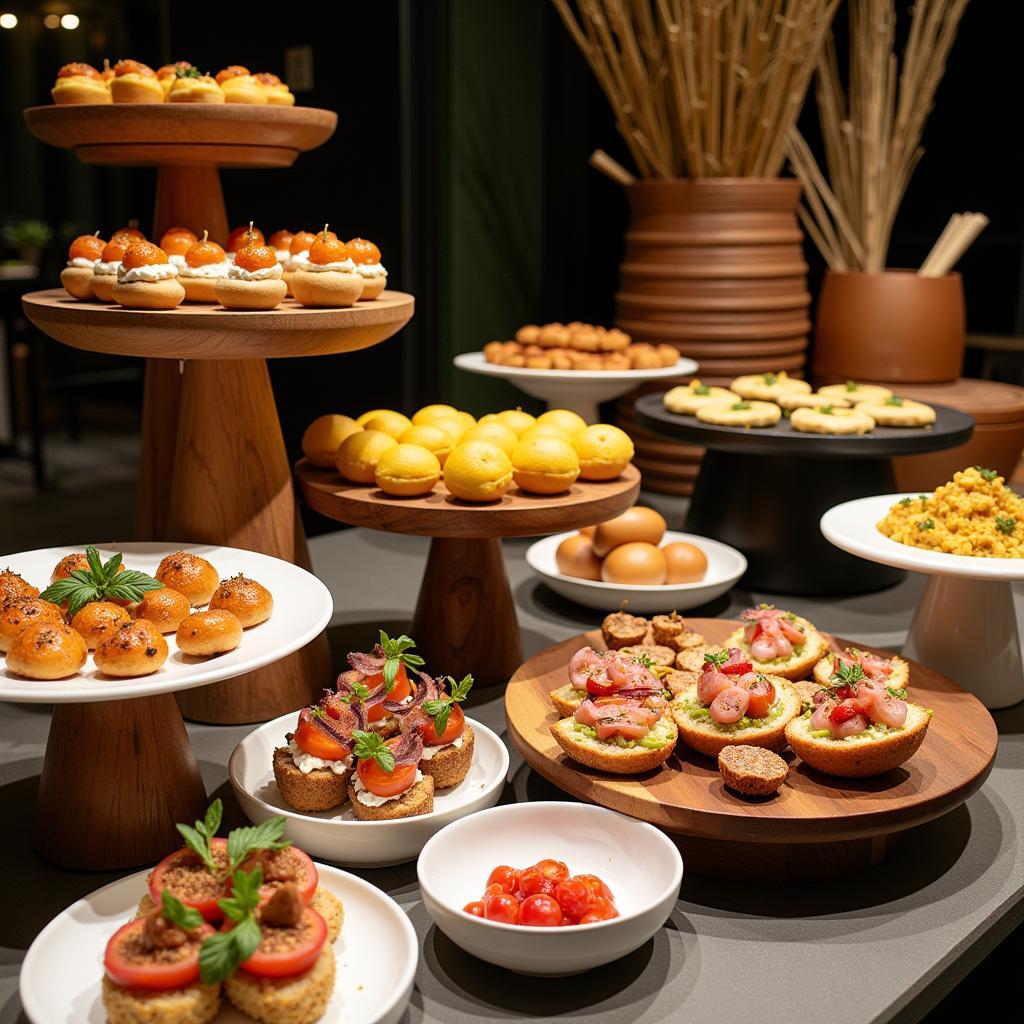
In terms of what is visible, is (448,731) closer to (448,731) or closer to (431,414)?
(448,731)

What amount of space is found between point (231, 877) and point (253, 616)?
11.8 inches

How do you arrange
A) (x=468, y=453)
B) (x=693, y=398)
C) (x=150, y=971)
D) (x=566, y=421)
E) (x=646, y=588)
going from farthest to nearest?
(x=693, y=398), (x=646, y=588), (x=566, y=421), (x=468, y=453), (x=150, y=971)

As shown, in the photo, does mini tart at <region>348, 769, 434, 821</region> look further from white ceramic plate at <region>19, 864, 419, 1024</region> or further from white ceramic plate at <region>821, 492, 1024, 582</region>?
white ceramic plate at <region>821, 492, 1024, 582</region>

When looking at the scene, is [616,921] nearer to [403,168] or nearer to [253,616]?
[253,616]

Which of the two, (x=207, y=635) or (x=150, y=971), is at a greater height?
(x=207, y=635)

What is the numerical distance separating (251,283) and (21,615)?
431 millimetres

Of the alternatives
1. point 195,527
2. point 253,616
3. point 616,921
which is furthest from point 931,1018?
point 195,527

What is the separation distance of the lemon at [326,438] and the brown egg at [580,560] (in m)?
0.45

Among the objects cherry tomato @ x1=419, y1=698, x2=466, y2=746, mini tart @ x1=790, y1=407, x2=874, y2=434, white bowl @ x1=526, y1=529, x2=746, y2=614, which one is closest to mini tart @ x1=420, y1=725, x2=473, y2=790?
cherry tomato @ x1=419, y1=698, x2=466, y2=746

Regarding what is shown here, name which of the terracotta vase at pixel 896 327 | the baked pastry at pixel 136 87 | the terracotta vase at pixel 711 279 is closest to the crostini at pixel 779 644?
the baked pastry at pixel 136 87

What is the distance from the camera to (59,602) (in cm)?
114

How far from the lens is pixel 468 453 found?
1391 mm

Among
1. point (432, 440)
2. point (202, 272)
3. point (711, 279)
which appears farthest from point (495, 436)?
point (711, 279)

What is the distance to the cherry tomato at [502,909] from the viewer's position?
3.20 feet
